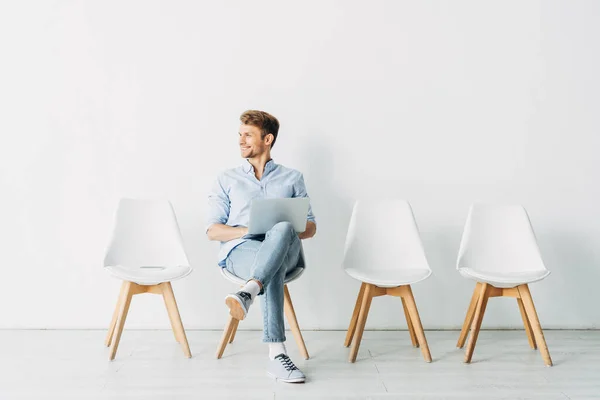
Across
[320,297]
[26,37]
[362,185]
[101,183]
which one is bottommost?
[320,297]

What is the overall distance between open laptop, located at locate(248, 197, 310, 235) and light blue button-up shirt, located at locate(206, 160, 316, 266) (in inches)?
9.6

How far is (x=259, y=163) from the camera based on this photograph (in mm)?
2986

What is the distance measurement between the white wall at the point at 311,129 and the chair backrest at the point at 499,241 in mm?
342

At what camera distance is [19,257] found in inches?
134

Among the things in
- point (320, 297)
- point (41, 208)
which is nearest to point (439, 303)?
point (320, 297)

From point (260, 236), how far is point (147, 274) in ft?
1.87

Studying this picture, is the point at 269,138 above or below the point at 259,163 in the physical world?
above

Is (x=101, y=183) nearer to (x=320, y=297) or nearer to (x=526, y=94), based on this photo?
(x=320, y=297)

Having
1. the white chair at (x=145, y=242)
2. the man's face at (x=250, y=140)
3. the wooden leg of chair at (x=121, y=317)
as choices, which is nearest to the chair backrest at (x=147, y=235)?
the white chair at (x=145, y=242)

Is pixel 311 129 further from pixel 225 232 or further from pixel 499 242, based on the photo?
pixel 499 242

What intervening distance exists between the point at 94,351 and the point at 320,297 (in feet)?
4.26

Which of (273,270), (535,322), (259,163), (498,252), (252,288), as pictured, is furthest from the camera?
(498,252)

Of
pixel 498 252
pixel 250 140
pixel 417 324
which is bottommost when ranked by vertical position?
pixel 417 324

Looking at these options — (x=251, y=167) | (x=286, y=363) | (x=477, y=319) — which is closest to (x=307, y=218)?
(x=251, y=167)
